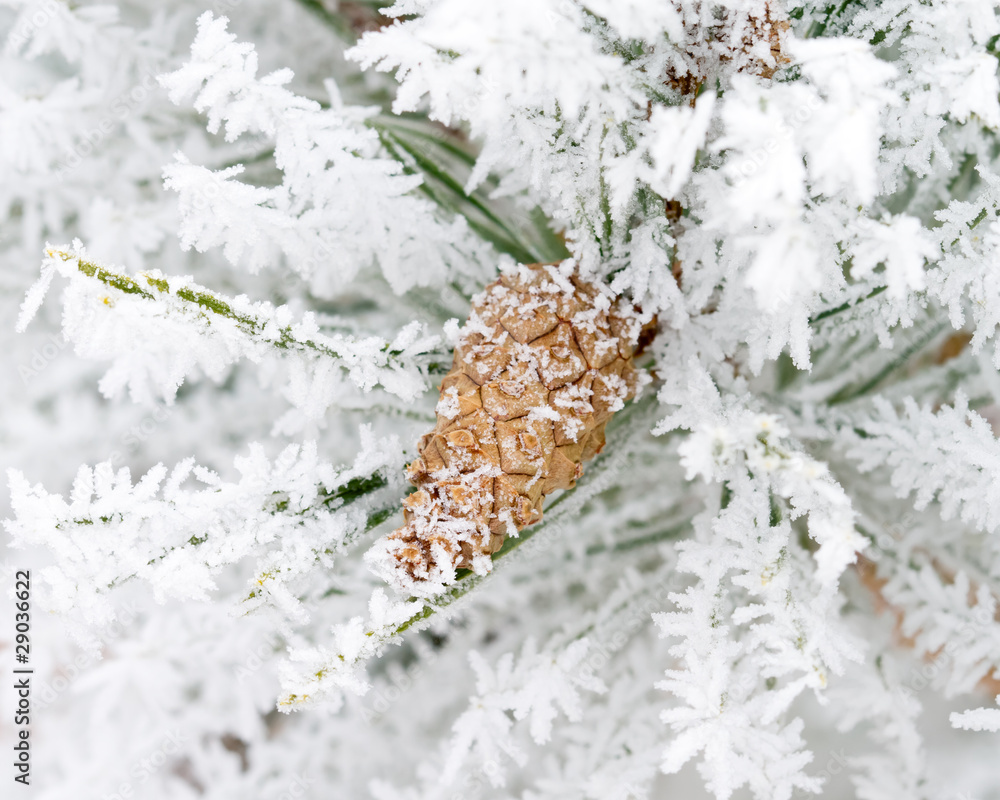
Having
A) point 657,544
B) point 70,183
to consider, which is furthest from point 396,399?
point 70,183

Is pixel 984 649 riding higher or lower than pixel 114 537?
higher

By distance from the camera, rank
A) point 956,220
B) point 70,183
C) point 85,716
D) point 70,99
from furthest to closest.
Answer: point 85,716 < point 70,183 < point 70,99 < point 956,220

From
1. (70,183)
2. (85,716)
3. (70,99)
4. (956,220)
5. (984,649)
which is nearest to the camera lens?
(956,220)

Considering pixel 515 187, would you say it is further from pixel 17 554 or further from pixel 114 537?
pixel 17 554
